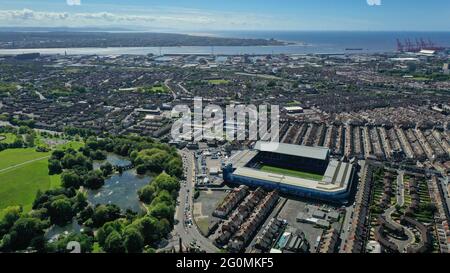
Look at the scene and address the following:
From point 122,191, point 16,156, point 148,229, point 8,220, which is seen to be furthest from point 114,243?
point 16,156

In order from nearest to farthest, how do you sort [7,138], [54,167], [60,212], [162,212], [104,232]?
[104,232] → [162,212] → [60,212] → [54,167] → [7,138]

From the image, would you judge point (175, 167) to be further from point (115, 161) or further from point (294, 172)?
point (294, 172)

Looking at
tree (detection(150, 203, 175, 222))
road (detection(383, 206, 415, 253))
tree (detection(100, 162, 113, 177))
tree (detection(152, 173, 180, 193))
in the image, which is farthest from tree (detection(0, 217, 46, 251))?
road (detection(383, 206, 415, 253))

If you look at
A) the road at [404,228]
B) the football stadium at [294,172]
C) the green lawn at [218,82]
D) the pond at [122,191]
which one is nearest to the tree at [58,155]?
the pond at [122,191]

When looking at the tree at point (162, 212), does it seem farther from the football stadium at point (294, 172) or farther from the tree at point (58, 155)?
the tree at point (58, 155)

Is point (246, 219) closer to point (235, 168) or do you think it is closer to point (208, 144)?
point (235, 168)

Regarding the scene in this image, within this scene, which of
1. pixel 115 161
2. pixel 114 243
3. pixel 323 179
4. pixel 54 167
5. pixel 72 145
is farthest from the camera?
pixel 72 145

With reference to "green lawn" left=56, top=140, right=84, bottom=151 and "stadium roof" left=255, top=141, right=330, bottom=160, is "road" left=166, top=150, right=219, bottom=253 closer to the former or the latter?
"stadium roof" left=255, top=141, right=330, bottom=160

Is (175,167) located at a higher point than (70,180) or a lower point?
higher
